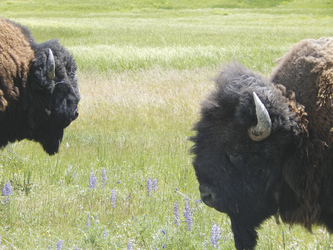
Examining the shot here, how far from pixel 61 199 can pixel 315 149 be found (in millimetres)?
3008

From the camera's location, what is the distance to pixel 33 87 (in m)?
5.60

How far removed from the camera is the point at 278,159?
3.21 meters

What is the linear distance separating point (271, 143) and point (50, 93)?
3.50 m

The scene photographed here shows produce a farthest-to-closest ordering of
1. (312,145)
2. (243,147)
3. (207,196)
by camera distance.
→ (207,196)
(243,147)
(312,145)

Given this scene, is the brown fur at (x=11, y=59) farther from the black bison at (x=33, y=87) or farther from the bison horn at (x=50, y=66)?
the bison horn at (x=50, y=66)

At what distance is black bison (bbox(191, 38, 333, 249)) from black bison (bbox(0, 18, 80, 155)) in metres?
2.81

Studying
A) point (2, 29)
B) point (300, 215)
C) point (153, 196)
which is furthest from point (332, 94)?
point (2, 29)

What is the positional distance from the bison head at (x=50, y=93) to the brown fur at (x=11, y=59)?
0.39 ft

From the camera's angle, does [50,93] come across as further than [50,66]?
Yes

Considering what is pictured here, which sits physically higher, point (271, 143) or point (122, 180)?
point (271, 143)

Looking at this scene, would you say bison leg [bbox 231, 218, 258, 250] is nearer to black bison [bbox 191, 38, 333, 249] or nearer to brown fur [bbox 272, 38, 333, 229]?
black bison [bbox 191, 38, 333, 249]

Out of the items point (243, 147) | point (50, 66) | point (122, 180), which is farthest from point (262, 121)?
point (50, 66)

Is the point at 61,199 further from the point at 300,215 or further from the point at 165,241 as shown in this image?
the point at 300,215

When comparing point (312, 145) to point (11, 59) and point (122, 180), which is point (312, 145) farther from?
point (11, 59)
